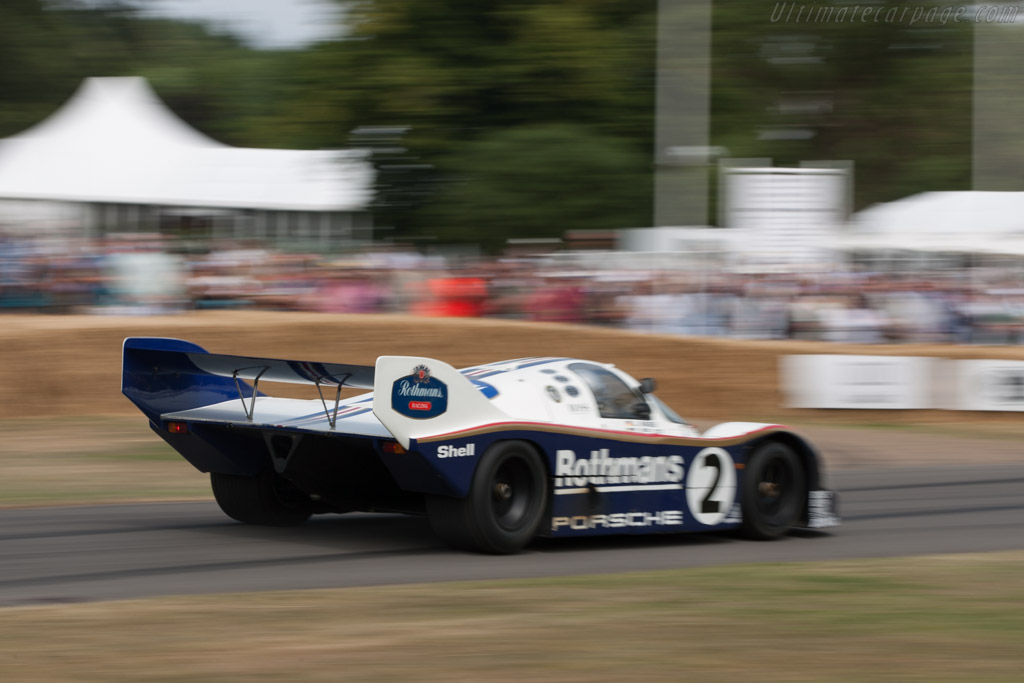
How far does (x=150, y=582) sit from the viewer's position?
6.95 meters

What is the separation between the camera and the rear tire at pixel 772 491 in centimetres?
903

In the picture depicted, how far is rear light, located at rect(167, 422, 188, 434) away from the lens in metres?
8.20

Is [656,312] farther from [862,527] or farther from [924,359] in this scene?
[862,527]

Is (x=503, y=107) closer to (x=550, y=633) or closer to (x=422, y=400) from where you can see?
(x=422, y=400)

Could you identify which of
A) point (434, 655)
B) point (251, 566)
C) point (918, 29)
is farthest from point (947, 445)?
point (918, 29)

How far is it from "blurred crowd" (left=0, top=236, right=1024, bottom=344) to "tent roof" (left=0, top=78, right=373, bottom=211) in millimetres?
12038

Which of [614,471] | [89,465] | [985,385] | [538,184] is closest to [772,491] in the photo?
[614,471]

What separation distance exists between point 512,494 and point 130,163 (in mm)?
25202

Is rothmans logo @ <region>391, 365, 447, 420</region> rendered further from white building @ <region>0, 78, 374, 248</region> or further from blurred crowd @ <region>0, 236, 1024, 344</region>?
white building @ <region>0, 78, 374, 248</region>

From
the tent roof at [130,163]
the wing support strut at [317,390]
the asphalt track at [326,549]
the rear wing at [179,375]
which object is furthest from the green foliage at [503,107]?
the wing support strut at [317,390]

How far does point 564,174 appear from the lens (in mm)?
31109

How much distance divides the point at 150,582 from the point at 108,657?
1.76m

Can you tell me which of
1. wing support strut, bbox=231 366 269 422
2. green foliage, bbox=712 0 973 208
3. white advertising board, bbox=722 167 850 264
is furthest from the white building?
wing support strut, bbox=231 366 269 422

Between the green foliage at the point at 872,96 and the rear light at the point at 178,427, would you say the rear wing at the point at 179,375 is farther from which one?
the green foliage at the point at 872,96
